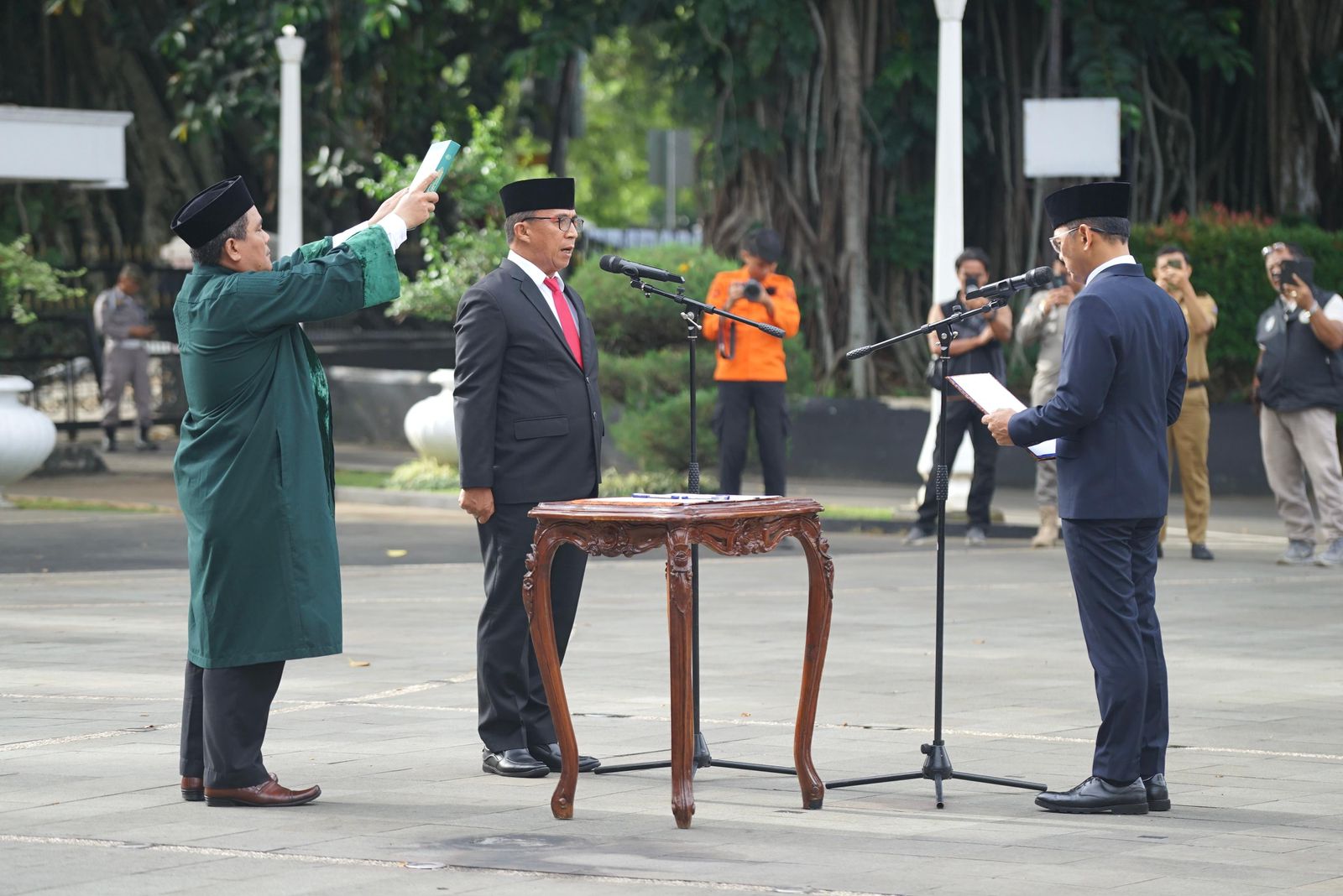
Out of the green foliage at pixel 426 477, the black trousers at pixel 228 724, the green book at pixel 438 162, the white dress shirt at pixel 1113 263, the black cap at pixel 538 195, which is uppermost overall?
the green book at pixel 438 162

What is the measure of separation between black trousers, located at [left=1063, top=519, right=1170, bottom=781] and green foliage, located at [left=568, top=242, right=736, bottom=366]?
10893 mm

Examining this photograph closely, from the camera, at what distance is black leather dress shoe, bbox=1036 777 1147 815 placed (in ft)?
22.4

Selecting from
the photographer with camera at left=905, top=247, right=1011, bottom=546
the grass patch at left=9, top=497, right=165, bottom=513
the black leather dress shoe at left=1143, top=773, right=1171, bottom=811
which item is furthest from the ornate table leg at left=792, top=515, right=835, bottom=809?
the grass patch at left=9, top=497, right=165, bottom=513

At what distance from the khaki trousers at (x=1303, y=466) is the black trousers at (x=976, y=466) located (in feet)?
6.33

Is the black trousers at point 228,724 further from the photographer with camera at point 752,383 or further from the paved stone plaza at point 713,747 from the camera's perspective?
the photographer with camera at point 752,383

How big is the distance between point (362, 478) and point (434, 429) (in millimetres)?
1658

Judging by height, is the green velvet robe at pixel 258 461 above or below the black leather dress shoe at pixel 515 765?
above

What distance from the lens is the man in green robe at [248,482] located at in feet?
22.8

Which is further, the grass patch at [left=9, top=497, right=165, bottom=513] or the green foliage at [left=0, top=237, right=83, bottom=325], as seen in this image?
the green foliage at [left=0, top=237, right=83, bottom=325]

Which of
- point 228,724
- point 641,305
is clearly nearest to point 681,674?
point 228,724

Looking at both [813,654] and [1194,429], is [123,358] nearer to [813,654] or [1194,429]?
[1194,429]

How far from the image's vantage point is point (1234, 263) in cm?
1953

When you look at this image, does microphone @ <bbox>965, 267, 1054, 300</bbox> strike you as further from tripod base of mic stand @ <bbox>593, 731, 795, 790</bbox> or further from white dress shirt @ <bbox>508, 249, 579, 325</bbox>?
tripod base of mic stand @ <bbox>593, 731, 795, 790</bbox>

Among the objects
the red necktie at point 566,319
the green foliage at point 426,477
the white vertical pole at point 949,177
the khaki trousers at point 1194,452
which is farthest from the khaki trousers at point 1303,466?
the red necktie at point 566,319
